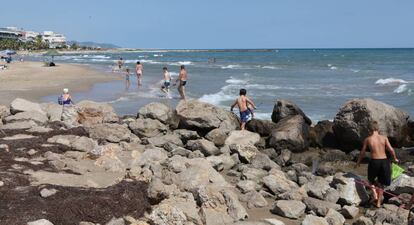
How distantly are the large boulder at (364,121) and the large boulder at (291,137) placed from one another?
91cm

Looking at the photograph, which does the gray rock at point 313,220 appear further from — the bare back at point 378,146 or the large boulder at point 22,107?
the large boulder at point 22,107

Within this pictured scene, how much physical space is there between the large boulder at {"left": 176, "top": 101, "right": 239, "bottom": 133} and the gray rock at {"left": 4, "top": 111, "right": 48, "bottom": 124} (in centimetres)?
369

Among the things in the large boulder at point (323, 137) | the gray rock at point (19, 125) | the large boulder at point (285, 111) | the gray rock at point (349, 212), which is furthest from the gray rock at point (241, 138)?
the gray rock at point (19, 125)

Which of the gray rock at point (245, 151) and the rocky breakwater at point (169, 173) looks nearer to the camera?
the rocky breakwater at point (169, 173)

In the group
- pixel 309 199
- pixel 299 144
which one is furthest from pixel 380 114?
pixel 309 199

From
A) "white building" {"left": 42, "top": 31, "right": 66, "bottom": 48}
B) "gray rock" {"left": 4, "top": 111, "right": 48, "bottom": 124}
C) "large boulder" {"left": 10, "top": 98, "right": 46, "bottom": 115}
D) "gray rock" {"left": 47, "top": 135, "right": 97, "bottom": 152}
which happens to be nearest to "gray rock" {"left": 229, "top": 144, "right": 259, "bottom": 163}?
"gray rock" {"left": 47, "top": 135, "right": 97, "bottom": 152}

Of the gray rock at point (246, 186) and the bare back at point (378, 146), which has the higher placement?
the bare back at point (378, 146)

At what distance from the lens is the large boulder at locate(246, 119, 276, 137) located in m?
13.4

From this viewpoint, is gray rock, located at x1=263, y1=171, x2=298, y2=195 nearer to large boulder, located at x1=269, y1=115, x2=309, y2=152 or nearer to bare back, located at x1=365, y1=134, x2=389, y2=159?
bare back, located at x1=365, y1=134, x2=389, y2=159

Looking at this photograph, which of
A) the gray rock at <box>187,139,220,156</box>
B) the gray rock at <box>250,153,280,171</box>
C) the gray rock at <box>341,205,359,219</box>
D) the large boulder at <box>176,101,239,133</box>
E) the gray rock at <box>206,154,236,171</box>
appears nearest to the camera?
the gray rock at <box>341,205,359,219</box>

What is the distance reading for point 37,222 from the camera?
6230mm

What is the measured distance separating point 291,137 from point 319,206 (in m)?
4.30

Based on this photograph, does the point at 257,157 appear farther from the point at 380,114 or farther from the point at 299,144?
the point at 380,114

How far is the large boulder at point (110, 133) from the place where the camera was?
12.0 m
